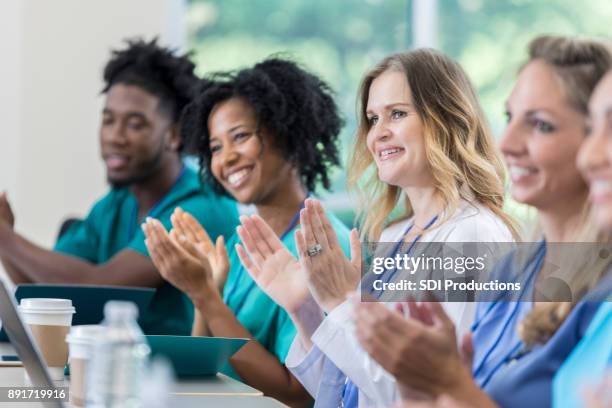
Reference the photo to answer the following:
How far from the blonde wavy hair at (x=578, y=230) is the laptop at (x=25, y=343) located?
651 mm

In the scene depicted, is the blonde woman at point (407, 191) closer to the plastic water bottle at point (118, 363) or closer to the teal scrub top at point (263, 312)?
the teal scrub top at point (263, 312)

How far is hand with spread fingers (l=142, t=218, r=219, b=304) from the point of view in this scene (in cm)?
225

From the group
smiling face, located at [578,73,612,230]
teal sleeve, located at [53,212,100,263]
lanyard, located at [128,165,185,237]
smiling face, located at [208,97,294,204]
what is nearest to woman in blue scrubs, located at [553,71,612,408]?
smiling face, located at [578,73,612,230]

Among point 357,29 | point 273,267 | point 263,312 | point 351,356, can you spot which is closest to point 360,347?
point 351,356

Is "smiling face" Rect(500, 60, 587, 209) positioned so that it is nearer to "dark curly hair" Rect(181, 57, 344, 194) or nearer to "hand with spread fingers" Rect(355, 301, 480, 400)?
"hand with spread fingers" Rect(355, 301, 480, 400)

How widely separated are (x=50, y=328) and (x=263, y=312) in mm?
692

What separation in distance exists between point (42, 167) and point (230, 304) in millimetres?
2108

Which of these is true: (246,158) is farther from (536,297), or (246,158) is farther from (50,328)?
(536,297)

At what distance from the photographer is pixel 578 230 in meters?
1.29

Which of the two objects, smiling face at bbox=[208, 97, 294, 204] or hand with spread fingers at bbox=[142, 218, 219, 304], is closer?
hand with spread fingers at bbox=[142, 218, 219, 304]

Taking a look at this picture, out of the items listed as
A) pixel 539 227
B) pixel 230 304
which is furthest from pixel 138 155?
pixel 539 227

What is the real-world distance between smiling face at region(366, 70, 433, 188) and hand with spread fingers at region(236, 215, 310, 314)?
0.84 feet

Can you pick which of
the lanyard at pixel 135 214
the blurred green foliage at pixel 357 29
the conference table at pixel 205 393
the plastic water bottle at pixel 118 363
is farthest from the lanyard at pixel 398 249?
the blurred green foliage at pixel 357 29

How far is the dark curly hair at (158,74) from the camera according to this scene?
311 cm
